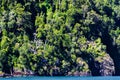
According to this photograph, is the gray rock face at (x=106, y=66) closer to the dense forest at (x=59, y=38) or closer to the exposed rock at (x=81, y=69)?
the dense forest at (x=59, y=38)

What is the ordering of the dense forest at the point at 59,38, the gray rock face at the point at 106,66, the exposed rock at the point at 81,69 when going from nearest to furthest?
the dense forest at the point at 59,38, the exposed rock at the point at 81,69, the gray rock face at the point at 106,66

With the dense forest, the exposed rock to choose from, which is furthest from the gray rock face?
the exposed rock

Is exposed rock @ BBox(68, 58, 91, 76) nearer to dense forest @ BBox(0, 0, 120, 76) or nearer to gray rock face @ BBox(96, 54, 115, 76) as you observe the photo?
dense forest @ BBox(0, 0, 120, 76)

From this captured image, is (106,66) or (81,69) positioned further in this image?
(106,66)

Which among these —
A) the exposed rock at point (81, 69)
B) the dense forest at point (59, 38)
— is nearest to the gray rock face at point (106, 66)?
the dense forest at point (59, 38)

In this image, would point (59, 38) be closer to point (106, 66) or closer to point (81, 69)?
point (81, 69)

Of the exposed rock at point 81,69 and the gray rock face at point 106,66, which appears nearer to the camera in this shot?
the exposed rock at point 81,69

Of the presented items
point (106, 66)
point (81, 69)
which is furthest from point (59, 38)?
point (106, 66)

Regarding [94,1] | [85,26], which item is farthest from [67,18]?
[94,1]

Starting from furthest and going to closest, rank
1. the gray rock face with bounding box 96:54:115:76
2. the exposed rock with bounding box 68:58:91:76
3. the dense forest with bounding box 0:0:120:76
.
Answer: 1. the gray rock face with bounding box 96:54:115:76
2. the exposed rock with bounding box 68:58:91:76
3. the dense forest with bounding box 0:0:120:76
